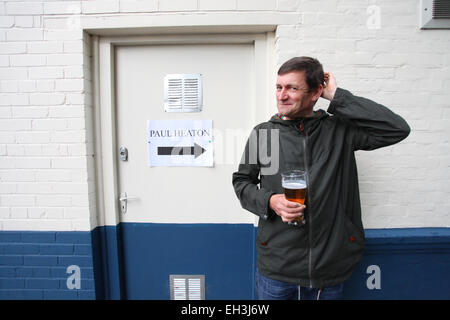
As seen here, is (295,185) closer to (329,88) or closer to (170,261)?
(329,88)

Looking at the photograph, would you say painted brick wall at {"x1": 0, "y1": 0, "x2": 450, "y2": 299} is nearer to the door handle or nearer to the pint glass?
A: the door handle

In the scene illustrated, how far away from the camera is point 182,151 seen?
85.8 inches

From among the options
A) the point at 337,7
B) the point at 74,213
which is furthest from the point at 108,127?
the point at 337,7

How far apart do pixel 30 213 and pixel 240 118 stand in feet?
6.50

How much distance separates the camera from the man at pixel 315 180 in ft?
4.45

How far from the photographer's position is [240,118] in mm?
2160

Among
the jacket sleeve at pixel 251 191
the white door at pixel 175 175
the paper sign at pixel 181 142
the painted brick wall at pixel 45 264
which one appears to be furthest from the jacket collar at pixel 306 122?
the painted brick wall at pixel 45 264

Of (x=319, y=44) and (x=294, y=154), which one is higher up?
(x=319, y=44)

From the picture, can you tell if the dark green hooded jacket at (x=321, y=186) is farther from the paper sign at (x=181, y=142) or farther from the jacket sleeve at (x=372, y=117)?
the paper sign at (x=181, y=142)

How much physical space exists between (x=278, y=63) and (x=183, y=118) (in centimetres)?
92

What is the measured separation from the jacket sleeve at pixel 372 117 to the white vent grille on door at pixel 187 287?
1815 mm

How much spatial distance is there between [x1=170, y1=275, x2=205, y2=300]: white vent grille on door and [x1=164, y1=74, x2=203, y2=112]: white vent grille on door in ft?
5.03

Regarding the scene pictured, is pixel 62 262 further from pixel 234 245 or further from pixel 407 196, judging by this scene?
pixel 407 196

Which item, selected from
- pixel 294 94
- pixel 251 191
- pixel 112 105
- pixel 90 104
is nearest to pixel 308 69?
pixel 294 94
